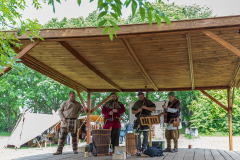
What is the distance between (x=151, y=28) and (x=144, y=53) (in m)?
1.51

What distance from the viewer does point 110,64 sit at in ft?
21.1

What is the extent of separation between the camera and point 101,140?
5805 mm

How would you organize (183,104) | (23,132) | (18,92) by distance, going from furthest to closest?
(183,104) → (18,92) → (23,132)

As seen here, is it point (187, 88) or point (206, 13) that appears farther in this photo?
point (206, 13)

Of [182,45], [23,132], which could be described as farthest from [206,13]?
[182,45]

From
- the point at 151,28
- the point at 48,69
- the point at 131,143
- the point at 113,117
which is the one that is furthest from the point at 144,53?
the point at 48,69

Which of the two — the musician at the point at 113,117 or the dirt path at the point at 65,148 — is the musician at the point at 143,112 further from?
the dirt path at the point at 65,148

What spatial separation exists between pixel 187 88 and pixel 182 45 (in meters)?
4.94

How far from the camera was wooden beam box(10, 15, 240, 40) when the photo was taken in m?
3.75

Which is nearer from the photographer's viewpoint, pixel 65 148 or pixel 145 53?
pixel 145 53

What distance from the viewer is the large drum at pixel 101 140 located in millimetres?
5801

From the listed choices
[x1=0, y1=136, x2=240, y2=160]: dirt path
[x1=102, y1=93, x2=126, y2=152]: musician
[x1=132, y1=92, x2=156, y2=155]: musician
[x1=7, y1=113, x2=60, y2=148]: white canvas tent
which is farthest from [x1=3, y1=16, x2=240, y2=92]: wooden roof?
[x1=7, y1=113, x2=60, y2=148]: white canvas tent

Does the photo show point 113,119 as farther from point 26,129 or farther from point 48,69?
point 26,129

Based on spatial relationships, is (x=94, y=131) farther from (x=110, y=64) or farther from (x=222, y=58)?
(x=222, y=58)
